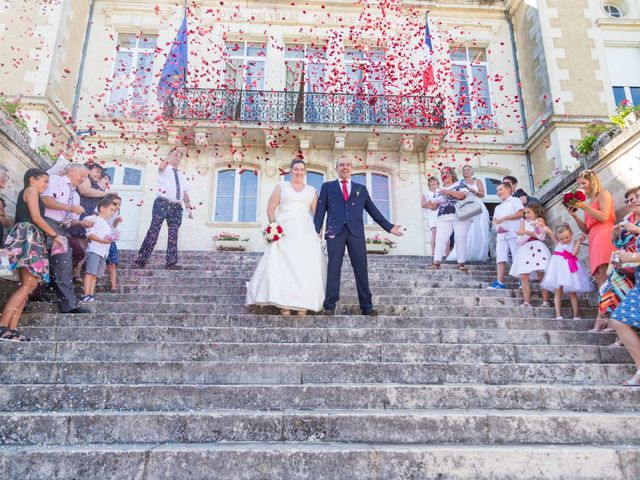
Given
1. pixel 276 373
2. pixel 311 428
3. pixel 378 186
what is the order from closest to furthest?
pixel 311 428, pixel 276 373, pixel 378 186

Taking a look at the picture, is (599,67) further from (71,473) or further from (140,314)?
(71,473)

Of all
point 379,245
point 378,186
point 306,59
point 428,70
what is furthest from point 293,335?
point 306,59

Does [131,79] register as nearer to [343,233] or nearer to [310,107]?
[310,107]

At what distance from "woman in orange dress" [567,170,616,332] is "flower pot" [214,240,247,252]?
27.6 ft

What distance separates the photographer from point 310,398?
317 cm

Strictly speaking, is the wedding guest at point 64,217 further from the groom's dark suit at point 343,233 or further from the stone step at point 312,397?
the groom's dark suit at point 343,233

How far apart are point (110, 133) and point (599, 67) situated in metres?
13.8

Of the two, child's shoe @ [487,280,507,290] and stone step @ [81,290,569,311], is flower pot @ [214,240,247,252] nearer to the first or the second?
stone step @ [81,290,569,311]

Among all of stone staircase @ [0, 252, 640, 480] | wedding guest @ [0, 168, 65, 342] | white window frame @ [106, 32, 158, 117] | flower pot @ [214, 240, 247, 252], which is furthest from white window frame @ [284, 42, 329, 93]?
stone staircase @ [0, 252, 640, 480]

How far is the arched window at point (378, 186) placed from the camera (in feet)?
42.5

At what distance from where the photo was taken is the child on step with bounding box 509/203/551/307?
18.7 ft

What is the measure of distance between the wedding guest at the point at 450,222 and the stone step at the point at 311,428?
179 inches

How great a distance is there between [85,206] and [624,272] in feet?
20.7

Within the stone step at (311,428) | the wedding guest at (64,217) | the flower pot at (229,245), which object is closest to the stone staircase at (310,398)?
the stone step at (311,428)
